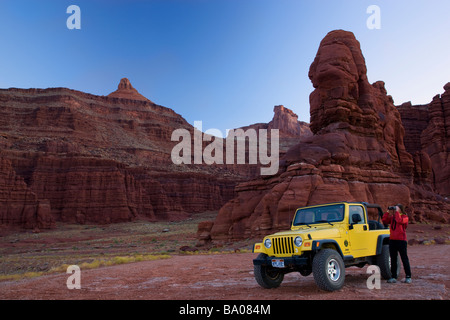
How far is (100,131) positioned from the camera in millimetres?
111375

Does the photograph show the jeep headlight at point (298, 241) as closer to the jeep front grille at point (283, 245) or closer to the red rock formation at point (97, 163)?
the jeep front grille at point (283, 245)

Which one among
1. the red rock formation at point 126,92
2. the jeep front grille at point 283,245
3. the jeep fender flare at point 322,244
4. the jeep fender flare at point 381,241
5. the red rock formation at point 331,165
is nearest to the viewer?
the jeep fender flare at point 322,244

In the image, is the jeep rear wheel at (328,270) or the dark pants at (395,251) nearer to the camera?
the jeep rear wheel at (328,270)

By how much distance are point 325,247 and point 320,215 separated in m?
1.38

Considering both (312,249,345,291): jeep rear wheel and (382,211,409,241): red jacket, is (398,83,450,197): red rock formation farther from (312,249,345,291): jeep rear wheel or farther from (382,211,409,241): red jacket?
(312,249,345,291): jeep rear wheel

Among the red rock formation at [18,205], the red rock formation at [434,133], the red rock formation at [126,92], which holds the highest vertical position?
the red rock formation at [126,92]

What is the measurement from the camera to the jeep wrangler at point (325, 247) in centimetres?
744

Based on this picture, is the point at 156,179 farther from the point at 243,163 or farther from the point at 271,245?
the point at 271,245

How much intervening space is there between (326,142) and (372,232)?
68.5 feet

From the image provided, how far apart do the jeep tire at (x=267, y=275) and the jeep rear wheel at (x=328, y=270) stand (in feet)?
4.08

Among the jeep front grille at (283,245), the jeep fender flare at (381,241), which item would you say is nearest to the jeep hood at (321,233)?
the jeep front grille at (283,245)

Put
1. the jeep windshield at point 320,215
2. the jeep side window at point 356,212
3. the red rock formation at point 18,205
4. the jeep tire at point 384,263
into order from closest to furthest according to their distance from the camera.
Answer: the jeep side window at point 356,212
the jeep windshield at point 320,215
the jeep tire at point 384,263
the red rock formation at point 18,205

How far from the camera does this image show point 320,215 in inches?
359

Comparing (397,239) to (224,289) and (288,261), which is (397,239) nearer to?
(288,261)
